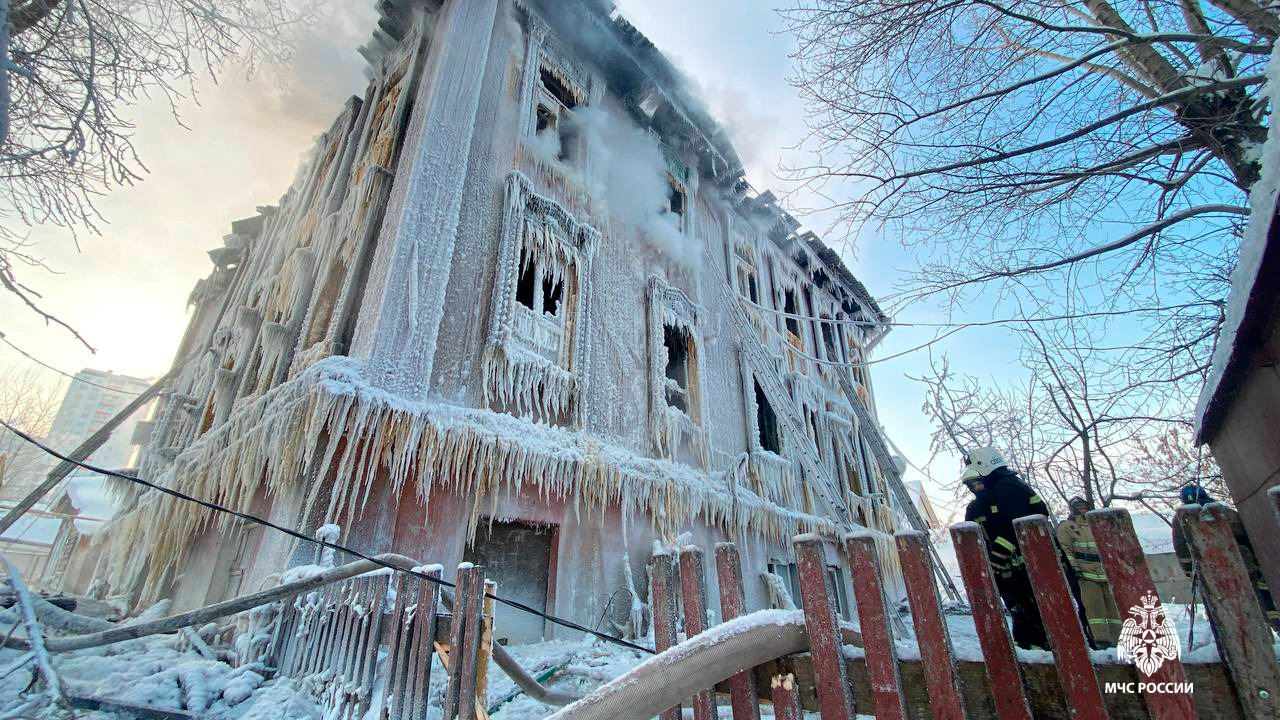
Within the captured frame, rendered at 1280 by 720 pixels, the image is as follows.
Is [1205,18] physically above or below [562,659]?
above

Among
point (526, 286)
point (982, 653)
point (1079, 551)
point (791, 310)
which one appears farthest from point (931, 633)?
point (791, 310)

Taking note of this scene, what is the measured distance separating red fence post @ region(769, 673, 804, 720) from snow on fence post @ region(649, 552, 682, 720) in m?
0.49

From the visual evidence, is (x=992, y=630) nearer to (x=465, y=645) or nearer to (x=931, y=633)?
(x=931, y=633)

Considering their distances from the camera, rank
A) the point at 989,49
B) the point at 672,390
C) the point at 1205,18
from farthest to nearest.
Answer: the point at 672,390
the point at 989,49
the point at 1205,18

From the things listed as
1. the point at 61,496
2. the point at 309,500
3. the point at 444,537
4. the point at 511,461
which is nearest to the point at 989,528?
the point at 511,461

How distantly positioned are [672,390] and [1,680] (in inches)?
341

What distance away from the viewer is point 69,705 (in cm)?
309

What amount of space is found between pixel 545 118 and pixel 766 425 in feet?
27.6

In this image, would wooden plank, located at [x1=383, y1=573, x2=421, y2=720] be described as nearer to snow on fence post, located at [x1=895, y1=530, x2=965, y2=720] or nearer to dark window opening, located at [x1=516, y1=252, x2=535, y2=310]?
snow on fence post, located at [x1=895, y1=530, x2=965, y2=720]

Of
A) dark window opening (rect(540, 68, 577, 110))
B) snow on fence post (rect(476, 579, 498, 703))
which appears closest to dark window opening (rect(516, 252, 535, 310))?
dark window opening (rect(540, 68, 577, 110))

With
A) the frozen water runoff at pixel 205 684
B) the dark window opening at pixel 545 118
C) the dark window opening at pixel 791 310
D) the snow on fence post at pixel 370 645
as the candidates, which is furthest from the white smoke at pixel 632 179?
the snow on fence post at pixel 370 645

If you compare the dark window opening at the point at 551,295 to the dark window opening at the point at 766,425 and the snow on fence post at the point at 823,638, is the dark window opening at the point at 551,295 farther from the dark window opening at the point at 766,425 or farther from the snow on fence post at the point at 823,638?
the snow on fence post at the point at 823,638

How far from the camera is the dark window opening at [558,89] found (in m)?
10.5

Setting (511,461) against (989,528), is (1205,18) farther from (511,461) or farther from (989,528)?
(511,461)
